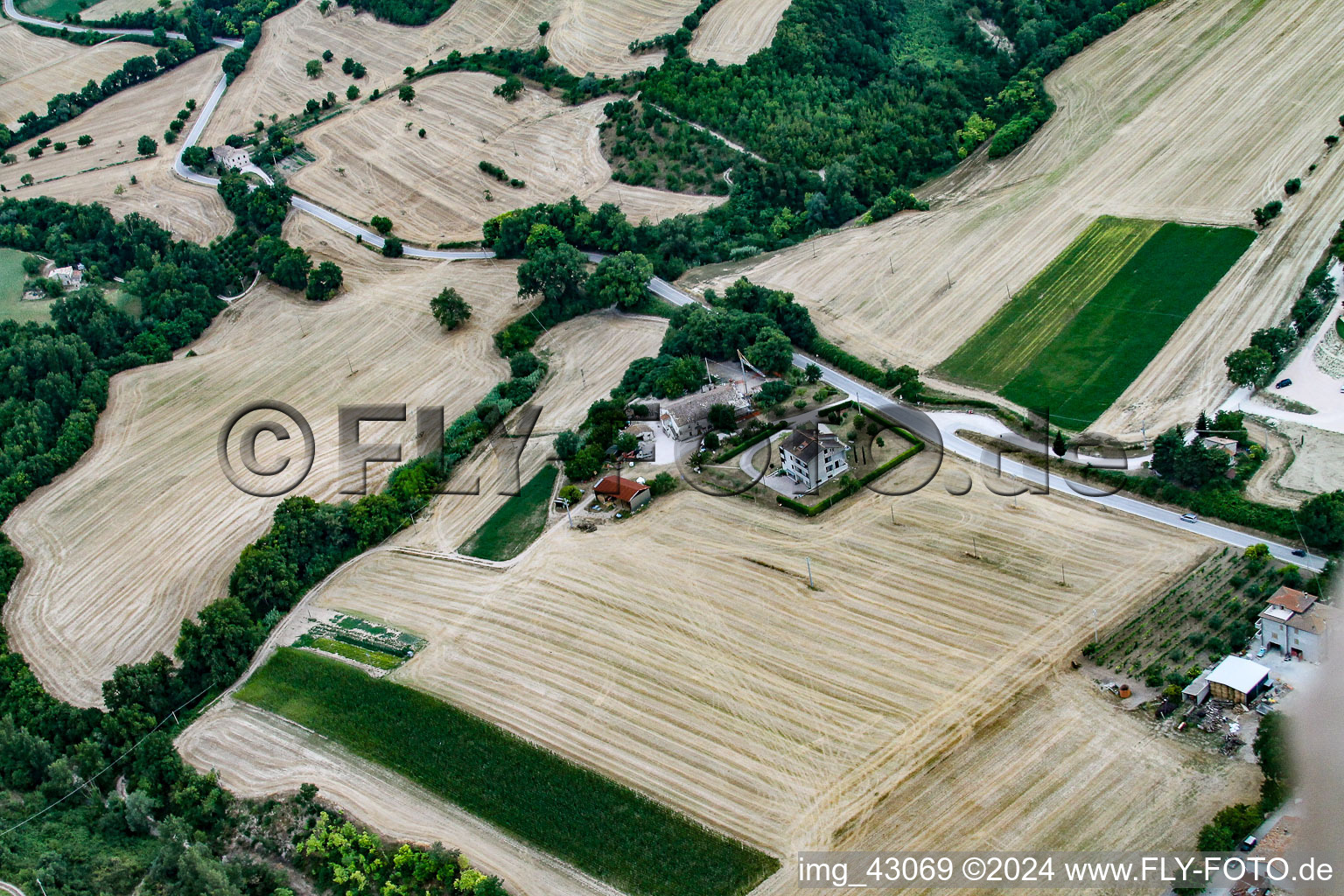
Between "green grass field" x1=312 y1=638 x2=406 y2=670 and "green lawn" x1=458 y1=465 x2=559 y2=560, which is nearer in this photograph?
"green grass field" x1=312 y1=638 x2=406 y2=670

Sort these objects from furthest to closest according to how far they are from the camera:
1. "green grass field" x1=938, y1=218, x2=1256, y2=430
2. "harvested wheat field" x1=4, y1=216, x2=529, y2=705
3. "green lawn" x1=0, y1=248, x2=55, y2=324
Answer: "green lawn" x1=0, y1=248, x2=55, y2=324 → "green grass field" x1=938, y1=218, x2=1256, y2=430 → "harvested wheat field" x1=4, y1=216, x2=529, y2=705

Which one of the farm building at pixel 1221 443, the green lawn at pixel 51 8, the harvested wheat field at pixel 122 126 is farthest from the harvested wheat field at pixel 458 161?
the green lawn at pixel 51 8

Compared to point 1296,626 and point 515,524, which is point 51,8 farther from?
point 1296,626

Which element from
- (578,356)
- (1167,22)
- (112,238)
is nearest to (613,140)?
(578,356)

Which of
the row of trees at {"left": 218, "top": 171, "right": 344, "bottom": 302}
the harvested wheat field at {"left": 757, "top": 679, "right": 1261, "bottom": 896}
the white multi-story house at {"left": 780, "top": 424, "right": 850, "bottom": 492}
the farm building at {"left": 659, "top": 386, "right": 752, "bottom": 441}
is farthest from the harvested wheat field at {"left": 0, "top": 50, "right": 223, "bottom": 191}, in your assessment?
the harvested wheat field at {"left": 757, "top": 679, "right": 1261, "bottom": 896}

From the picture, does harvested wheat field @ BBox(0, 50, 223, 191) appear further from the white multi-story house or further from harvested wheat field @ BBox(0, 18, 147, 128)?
the white multi-story house

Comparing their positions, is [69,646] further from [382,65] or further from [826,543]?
[382,65]
